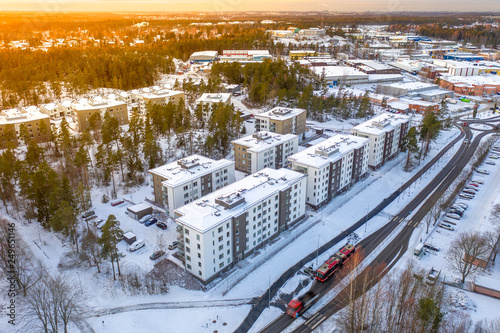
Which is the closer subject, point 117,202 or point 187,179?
point 187,179

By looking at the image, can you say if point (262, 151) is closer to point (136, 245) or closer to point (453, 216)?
point (136, 245)

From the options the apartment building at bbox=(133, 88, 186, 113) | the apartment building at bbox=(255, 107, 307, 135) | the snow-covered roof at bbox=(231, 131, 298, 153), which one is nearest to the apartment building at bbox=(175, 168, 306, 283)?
the snow-covered roof at bbox=(231, 131, 298, 153)

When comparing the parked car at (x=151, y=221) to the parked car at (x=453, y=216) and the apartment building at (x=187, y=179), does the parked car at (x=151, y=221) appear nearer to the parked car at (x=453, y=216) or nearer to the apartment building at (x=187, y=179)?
the apartment building at (x=187, y=179)

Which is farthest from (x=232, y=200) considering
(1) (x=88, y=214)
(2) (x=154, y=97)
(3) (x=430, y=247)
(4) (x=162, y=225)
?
(2) (x=154, y=97)

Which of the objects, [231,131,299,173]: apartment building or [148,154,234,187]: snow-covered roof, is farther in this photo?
[231,131,299,173]: apartment building

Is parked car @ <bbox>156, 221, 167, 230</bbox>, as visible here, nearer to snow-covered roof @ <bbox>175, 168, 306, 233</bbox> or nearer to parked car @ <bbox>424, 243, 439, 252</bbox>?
snow-covered roof @ <bbox>175, 168, 306, 233</bbox>

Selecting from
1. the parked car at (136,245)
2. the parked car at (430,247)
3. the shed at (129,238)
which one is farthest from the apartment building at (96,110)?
the parked car at (430,247)

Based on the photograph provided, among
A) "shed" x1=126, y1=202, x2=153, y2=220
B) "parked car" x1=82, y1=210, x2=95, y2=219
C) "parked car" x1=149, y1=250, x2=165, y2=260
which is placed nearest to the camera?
"parked car" x1=149, y1=250, x2=165, y2=260
